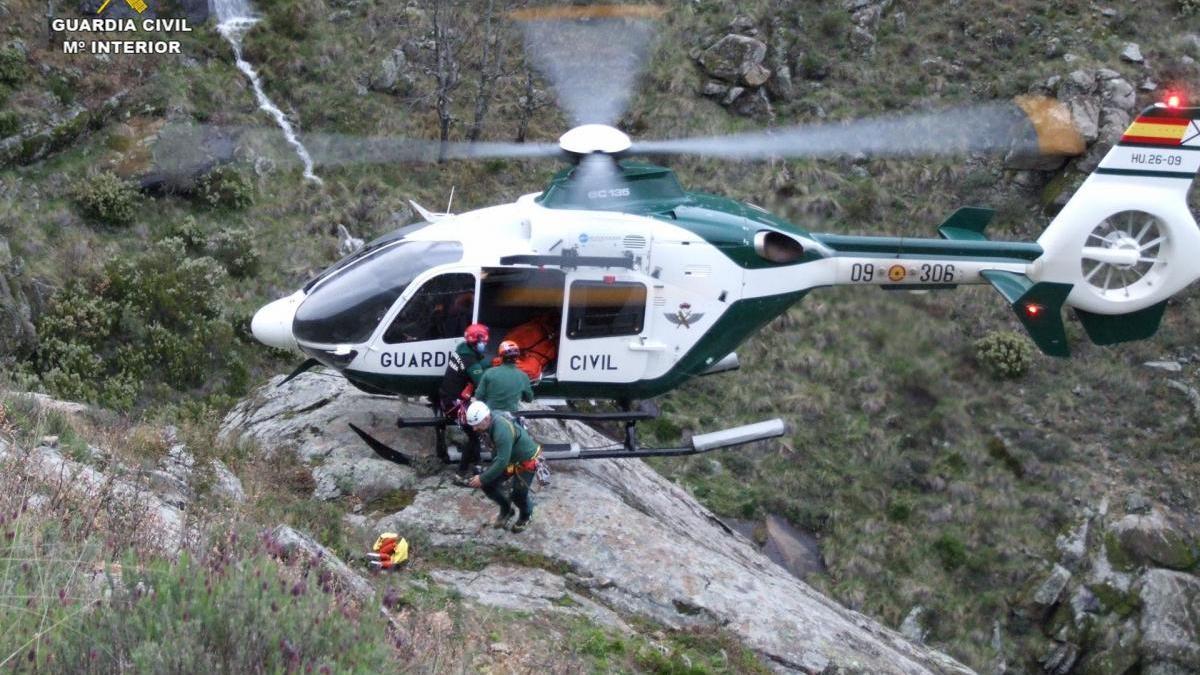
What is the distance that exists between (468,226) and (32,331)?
831 centimetres

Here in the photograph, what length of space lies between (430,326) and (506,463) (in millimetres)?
2053

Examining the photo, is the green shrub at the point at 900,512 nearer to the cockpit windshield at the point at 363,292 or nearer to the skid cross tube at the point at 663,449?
the skid cross tube at the point at 663,449

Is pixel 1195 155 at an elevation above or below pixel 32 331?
above

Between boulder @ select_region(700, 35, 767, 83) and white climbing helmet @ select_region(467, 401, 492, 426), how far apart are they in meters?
17.3

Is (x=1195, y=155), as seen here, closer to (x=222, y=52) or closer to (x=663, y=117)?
(x=663, y=117)

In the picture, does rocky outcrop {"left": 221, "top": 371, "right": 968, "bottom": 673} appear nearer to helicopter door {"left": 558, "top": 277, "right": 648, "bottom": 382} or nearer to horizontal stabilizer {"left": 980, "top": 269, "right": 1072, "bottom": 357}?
helicopter door {"left": 558, "top": 277, "right": 648, "bottom": 382}

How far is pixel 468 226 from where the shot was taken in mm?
10711

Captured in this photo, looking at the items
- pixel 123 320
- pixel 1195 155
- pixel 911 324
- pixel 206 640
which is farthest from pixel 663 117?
pixel 206 640

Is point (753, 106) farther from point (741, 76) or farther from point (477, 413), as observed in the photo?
point (477, 413)

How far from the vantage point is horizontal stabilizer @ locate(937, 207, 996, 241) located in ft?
37.5

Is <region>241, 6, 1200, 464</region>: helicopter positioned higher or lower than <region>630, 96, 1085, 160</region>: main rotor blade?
lower

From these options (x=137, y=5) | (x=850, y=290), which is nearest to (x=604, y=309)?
(x=850, y=290)

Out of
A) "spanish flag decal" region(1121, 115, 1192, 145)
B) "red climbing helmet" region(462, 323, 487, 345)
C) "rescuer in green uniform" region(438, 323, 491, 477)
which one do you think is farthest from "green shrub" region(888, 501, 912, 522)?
"red climbing helmet" region(462, 323, 487, 345)

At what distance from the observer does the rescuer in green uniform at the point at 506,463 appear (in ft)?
28.7
